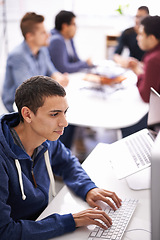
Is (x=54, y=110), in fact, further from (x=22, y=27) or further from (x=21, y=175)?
(x=22, y=27)

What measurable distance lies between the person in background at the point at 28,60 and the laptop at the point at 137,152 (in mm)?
1052

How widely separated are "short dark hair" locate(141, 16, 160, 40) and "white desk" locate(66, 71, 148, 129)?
448 mm

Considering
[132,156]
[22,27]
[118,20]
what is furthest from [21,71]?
[118,20]

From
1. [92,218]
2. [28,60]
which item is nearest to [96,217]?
[92,218]

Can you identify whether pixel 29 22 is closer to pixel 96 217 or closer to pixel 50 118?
pixel 50 118

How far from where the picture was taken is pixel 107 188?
1.24m

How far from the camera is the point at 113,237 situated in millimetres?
960

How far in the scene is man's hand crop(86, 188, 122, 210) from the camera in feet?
3.63

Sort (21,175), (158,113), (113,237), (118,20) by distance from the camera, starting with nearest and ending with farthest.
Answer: (113,237), (21,175), (158,113), (118,20)

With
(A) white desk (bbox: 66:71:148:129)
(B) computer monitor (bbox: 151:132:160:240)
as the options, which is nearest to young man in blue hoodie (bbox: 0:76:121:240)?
(B) computer monitor (bbox: 151:132:160:240)

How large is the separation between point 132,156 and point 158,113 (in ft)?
0.68

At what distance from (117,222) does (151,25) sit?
1.29 metres

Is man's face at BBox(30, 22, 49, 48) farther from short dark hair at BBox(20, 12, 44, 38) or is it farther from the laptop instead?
the laptop

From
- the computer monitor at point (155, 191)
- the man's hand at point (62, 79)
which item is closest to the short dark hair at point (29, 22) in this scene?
the man's hand at point (62, 79)
